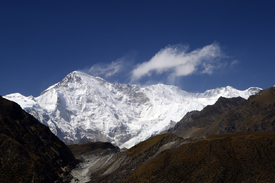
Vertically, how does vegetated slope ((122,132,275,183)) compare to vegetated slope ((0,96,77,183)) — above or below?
below

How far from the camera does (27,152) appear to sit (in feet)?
335

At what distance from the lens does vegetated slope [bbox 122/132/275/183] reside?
62031mm

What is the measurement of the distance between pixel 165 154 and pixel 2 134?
65434mm

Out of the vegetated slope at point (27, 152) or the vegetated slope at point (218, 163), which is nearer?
the vegetated slope at point (218, 163)

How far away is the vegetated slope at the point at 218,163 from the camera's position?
2442 inches

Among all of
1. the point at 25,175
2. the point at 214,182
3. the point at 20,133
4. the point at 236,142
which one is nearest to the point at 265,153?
the point at 236,142

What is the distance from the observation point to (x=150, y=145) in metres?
119

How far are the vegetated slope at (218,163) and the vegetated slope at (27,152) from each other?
37619 mm

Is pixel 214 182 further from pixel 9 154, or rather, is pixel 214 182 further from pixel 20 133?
pixel 20 133

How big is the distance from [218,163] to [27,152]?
72202 mm

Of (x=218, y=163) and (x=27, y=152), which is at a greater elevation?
(x=27, y=152)

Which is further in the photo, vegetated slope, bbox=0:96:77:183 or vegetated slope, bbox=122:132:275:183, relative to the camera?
vegetated slope, bbox=0:96:77:183

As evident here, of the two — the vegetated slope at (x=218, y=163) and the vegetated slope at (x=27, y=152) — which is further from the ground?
the vegetated slope at (x=27, y=152)

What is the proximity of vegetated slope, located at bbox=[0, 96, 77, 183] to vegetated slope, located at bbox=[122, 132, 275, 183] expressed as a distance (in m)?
37.6
